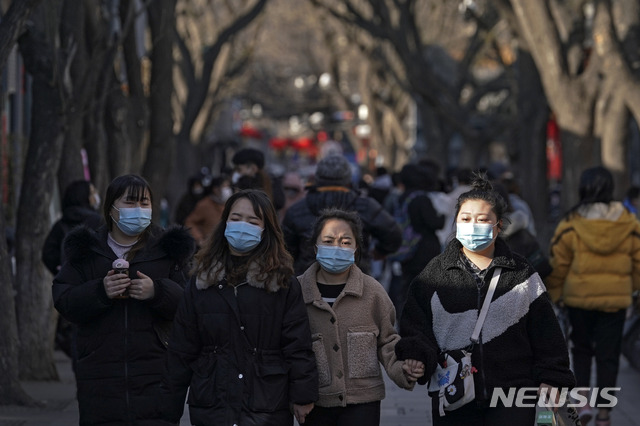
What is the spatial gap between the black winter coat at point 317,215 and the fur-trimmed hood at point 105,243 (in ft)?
7.49

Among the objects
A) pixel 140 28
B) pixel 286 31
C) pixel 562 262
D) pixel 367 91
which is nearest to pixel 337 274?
pixel 562 262

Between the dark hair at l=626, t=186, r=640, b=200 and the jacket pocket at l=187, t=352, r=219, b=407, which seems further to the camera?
the dark hair at l=626, t=186, r=640, b=200

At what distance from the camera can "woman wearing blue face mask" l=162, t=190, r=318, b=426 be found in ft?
17.6

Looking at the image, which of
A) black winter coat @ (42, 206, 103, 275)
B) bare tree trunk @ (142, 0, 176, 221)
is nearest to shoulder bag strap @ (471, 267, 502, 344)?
black winter coat @ (42, 206, 103, 275)

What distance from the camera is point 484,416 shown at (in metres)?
5.54

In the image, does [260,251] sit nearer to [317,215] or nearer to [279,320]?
[279,320]

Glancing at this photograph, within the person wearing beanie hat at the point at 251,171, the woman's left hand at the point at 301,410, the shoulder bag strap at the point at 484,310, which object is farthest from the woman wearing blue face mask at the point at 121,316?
the person wearing beanie hat at the point at 251,171

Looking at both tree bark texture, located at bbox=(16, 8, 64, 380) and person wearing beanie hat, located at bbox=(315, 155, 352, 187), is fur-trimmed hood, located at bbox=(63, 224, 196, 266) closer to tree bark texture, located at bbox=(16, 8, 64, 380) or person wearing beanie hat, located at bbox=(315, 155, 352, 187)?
person wearing beanie hat, located at bbox=(315, 155, 352, 187)

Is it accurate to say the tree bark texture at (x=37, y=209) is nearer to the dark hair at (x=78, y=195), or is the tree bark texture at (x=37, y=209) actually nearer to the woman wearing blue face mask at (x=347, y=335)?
the dark hair at (x=78, y=195)

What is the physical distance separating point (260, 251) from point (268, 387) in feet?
1.87

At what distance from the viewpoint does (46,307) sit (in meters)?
11.0

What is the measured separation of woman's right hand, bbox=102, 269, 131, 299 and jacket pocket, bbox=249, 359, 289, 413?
769mm

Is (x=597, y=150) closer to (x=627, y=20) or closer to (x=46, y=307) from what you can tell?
(x=627, y=20)

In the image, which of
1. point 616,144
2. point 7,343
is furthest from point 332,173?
point 616,144
